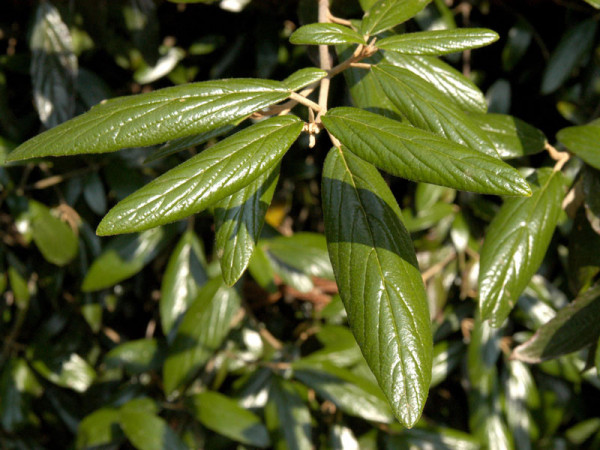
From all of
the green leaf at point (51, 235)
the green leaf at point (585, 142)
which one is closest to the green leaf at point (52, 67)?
the green leaf at point (51, 235)

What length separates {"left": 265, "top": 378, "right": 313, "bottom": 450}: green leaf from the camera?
4.26ft

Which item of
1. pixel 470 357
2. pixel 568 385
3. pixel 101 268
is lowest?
pixel 568 385

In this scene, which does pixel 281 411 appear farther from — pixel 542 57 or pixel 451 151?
pixel 542 57

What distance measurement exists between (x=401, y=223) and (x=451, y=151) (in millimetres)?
135

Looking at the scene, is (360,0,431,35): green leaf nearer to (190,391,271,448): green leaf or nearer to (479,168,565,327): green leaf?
(479,168,565,327): green leaf

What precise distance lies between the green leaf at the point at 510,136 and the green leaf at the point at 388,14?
24cm

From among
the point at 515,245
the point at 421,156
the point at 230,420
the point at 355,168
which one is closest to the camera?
the point at 421,156

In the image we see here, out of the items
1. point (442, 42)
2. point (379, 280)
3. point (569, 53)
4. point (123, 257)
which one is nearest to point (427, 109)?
point (442, 42)

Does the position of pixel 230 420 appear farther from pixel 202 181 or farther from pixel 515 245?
pixel 202 181

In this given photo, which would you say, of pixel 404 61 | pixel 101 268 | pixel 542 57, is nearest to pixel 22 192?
pixel 101 268

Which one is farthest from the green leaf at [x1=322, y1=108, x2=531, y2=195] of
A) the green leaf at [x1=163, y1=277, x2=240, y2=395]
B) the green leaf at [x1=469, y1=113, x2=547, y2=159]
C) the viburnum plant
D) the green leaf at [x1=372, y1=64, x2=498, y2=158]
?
the green leaf at [x1=163, y1=277, x2=240, y2=395]

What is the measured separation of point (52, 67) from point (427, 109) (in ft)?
2.77

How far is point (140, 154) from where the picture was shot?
1.35 m

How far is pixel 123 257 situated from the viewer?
1356 mm
